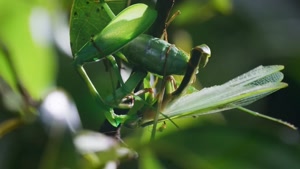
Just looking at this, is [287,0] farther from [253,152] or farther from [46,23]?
[253,152]

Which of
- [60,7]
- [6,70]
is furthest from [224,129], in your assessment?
[60,7]

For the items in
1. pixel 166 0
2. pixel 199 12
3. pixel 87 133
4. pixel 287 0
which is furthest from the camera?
pixel 287 0

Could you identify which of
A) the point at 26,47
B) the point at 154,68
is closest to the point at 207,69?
the point at 26,47

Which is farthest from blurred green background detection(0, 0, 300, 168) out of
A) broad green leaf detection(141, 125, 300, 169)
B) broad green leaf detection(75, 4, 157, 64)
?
broad green leaf detection(75, 4, 157, 64)

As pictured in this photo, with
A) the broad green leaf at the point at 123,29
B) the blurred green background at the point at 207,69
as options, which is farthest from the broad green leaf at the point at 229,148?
the broad green leaf at the point at 123,29

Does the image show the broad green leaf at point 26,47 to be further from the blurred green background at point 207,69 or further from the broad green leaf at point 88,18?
the broad green leaf at point 88,18

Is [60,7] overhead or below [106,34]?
below
